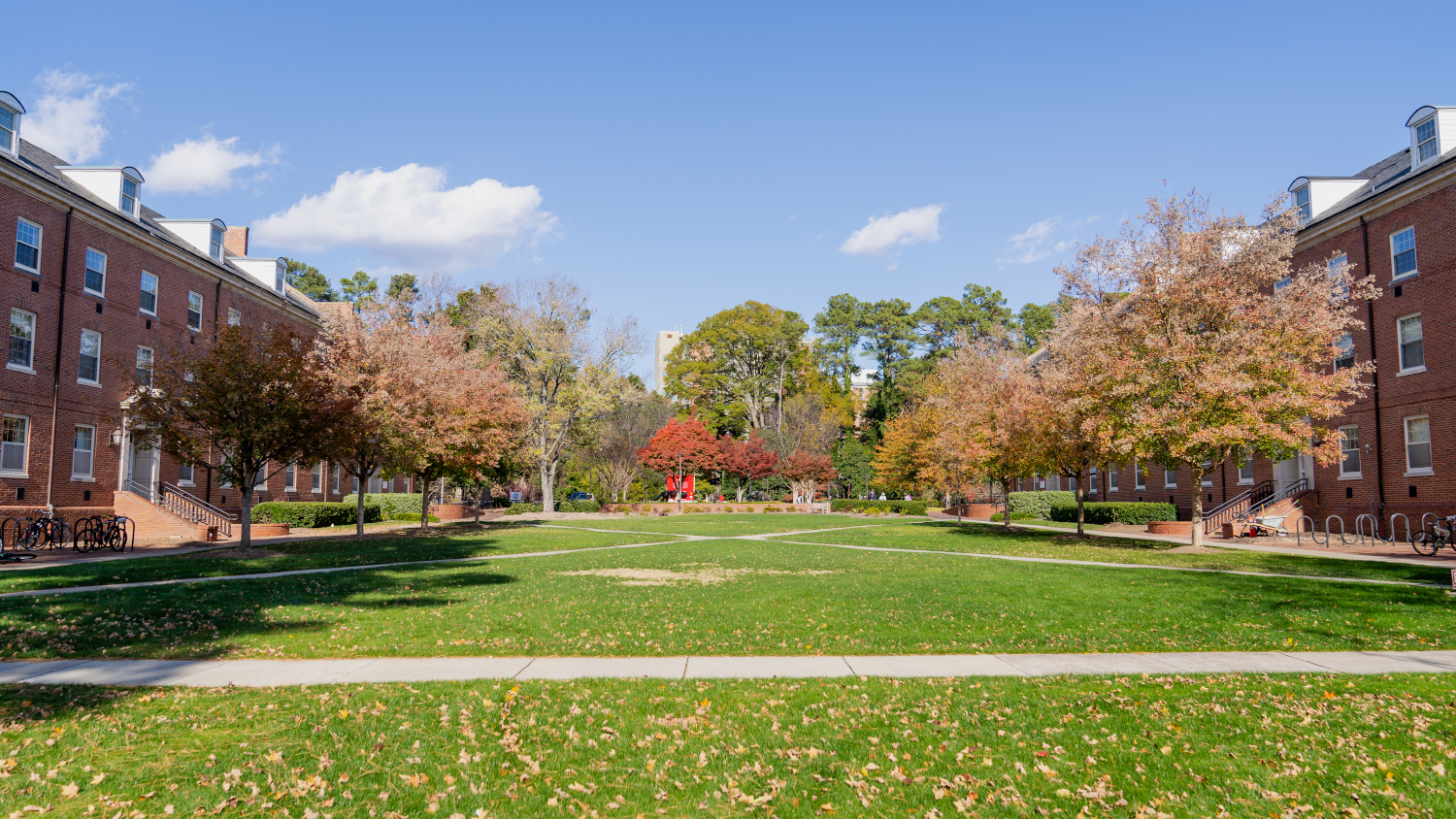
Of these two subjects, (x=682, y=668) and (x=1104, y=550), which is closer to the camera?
(x=682, y=668)

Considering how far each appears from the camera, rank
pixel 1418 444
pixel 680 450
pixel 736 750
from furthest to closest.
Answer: pixel 680 450 → pixel 1418 444 → pixel 736 750

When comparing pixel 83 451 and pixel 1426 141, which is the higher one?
pixel 1426 141

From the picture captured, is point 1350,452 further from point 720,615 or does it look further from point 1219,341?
point 720,615

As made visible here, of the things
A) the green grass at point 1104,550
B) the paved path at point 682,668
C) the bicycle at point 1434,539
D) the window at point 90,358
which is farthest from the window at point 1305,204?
the window at point 90,358

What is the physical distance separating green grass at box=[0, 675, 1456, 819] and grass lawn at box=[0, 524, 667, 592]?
30.1 ft

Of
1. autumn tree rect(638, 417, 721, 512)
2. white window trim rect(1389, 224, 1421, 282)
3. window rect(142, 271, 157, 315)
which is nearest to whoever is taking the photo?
white window trim rect(1389, 224, 1421, 282)

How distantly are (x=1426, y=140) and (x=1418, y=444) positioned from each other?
31.0 ft

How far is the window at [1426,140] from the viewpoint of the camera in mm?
22875

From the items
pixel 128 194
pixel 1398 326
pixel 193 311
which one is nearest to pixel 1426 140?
pixel 1398 326

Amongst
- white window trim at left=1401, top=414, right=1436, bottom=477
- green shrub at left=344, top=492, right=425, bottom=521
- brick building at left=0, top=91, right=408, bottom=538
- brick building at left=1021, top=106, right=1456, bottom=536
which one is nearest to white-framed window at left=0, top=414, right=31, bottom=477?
brick building at left=0, top=91, right=408, bottom=538

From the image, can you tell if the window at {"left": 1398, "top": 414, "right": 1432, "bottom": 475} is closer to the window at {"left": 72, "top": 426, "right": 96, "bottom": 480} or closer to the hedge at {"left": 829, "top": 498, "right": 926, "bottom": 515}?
the hedge at {"left": 829, "top": 498, "right": 926, "bottom": 515}

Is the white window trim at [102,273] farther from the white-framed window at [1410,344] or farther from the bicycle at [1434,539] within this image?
the white-framed window at [1410,344]

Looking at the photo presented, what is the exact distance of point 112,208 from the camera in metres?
25.1

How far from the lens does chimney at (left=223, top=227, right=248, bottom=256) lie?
1513 inches
